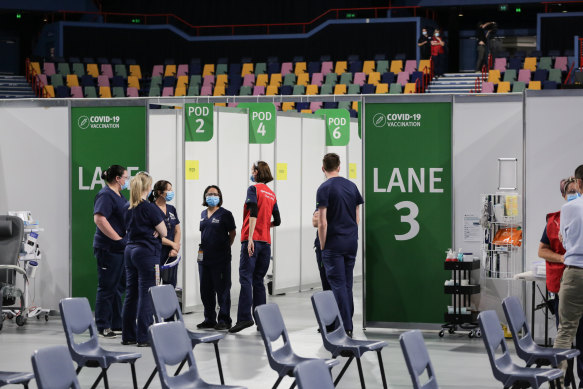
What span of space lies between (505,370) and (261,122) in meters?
5.00

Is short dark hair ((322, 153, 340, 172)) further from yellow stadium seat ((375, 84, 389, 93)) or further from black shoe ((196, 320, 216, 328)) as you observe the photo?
yellow stadium seat ((375, 84, 389, 93))

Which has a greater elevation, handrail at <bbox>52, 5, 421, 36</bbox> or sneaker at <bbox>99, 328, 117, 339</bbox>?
handrail at <bbox>52, 5, 421, 36</bbox>

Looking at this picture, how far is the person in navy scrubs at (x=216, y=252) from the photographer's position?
898 centimetres

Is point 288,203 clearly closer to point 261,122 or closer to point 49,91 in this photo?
point 261,122

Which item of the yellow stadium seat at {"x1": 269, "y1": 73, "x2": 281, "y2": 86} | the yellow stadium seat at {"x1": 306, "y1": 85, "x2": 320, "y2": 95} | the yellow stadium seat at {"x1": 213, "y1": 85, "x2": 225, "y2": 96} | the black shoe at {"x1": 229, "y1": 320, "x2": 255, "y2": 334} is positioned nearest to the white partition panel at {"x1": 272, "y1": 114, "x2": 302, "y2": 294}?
the black shoe at {"x1": 229, "y1": 320, "x2": 255, "y2": 334}

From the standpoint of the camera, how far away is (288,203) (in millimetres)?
11875

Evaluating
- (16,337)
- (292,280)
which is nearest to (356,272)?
(292,280)

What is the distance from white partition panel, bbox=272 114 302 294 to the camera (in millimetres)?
11602

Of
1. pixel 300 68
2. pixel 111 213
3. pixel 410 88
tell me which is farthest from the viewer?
pixel 300 68

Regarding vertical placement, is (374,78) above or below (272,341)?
above

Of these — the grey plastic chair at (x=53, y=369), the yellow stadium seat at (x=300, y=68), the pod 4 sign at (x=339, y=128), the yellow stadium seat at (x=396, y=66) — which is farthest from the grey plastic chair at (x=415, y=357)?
the yellow stadium seat at (x=300, y=68)

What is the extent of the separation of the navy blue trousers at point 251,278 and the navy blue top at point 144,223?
1.24m

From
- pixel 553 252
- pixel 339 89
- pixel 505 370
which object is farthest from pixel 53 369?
pixel 339 89

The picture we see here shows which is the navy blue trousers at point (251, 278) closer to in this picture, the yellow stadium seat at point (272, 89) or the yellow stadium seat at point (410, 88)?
the yellow stadium seat at point (410, 88)
